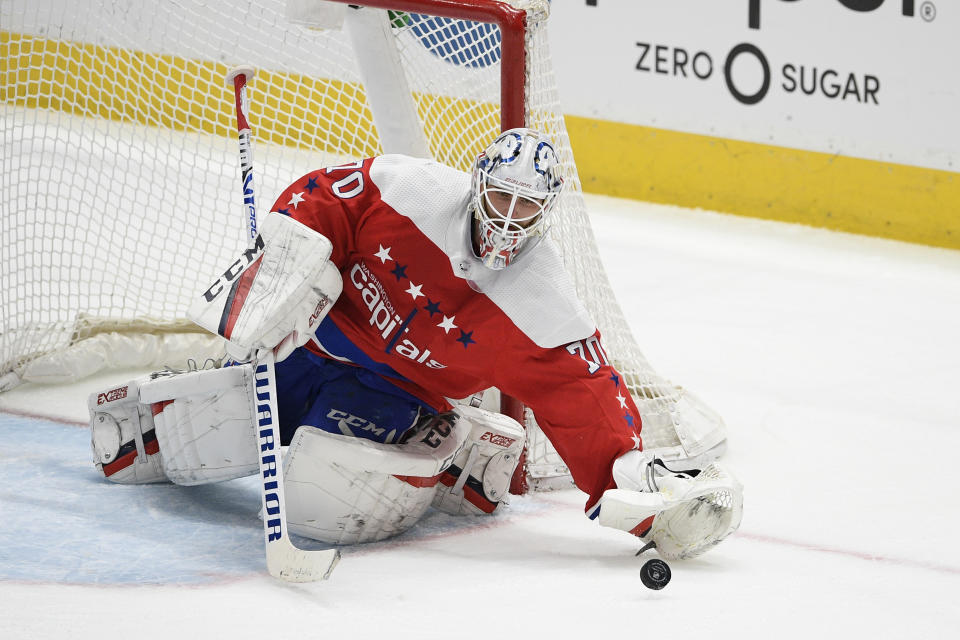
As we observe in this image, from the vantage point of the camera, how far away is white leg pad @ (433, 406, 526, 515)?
2906 mm

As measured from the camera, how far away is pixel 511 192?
7.95 ft

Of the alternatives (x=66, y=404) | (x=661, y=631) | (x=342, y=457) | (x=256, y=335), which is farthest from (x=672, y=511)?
(x=66, y=404)

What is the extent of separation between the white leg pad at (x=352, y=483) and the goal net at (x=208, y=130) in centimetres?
49

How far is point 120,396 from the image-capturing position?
116 inches

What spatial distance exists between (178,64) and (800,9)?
2.41m

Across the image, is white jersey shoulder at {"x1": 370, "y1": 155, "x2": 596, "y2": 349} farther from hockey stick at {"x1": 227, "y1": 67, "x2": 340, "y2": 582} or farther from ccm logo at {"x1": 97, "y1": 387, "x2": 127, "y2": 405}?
ccm logo at {"x1": 97, "y1": 387, "x2": 127, "y2": 405}

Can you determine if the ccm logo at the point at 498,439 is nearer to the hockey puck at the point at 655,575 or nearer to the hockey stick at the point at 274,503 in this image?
the hockey stick at the point at 274,503

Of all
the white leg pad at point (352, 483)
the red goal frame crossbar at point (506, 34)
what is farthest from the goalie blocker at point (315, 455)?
the red goal frame crossbar at point (506, 34)

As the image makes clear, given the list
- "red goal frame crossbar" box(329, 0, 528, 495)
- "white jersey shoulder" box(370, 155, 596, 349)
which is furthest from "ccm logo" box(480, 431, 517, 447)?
"red goal frame crossbar" box(329, 0, 528, 495)

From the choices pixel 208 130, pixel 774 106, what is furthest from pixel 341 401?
Answer: pixel 774 106

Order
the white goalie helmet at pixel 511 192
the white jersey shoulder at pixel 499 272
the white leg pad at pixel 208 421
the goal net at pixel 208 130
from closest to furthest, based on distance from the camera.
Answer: the white goalie helmet at pixel 511 192 < the white jersey shoulder at pixel 499 272 < the white leg pad at pixel 208 421 < the goal net at pixel 208 130

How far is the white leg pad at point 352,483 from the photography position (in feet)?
8.66

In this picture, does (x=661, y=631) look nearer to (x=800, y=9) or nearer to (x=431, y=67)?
(x=431, y=67)

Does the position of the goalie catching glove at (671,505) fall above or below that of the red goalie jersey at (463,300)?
below
